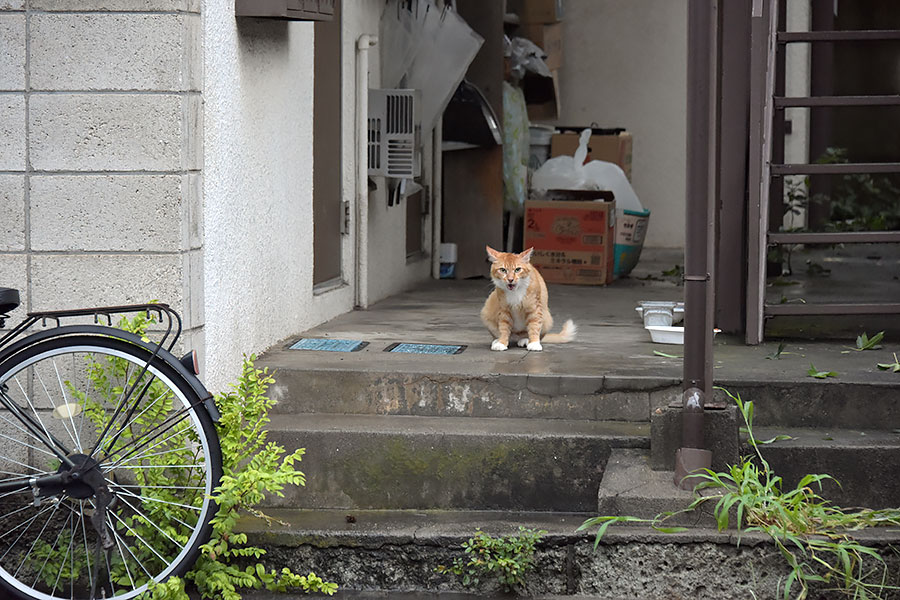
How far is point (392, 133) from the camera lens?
7008 millimetres

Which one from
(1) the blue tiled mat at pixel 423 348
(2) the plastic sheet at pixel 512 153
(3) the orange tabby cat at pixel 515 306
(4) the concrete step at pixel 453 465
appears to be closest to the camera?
(4) the concrete step at pixel 453 465

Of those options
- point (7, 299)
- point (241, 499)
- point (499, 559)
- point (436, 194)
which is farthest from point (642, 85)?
point (7, 299)

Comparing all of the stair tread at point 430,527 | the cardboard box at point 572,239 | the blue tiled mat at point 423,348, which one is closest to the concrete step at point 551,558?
the stair tread at point 430,527

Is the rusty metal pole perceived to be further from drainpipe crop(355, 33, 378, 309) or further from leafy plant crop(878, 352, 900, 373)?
drainpipe crop(355, 33, 378, 309)

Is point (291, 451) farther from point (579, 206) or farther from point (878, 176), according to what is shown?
point (878, 176)

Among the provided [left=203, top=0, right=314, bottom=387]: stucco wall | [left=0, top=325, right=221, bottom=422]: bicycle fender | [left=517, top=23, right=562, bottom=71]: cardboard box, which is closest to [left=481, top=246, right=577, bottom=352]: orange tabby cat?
[left=203, top=0, right=314, bottom=387]: stucco wall

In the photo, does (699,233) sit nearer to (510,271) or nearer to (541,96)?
(510,271)

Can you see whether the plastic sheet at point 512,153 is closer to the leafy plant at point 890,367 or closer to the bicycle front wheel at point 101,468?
the leafy plant at point 890,367

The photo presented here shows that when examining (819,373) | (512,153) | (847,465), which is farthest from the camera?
(512,153)

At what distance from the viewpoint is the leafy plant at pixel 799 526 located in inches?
147

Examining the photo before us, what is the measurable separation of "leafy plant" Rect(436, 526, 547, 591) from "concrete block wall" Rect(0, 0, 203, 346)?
1.33 meters

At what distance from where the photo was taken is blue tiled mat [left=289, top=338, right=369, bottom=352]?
5.36m

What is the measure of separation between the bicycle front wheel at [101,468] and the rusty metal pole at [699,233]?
1619mm

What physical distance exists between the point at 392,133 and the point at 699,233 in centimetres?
336
